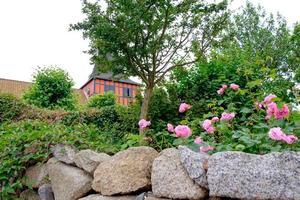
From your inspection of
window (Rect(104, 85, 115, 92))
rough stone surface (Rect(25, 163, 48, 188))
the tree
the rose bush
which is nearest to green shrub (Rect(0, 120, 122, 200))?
rough stone surface (Rect(25, 163, 48, 188))

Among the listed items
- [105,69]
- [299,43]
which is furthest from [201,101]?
[299,43]

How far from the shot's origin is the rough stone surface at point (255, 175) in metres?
1.30

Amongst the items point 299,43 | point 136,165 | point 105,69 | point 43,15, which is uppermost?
point 299,43

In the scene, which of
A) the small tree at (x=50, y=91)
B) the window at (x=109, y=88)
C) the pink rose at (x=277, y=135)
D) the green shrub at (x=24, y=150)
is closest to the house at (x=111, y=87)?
the window at (x=109, y=88)

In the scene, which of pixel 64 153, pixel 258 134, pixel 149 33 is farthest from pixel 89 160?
pixel 149 33

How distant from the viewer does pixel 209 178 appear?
4.88 feet

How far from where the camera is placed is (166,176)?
5.57ft

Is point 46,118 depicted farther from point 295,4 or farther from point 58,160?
point 295,4

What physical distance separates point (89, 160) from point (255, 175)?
1.18 meters

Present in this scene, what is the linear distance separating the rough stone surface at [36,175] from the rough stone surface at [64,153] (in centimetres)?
17

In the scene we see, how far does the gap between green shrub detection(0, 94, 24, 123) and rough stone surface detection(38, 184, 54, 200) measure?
217 inches

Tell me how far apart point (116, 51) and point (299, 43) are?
1023cm

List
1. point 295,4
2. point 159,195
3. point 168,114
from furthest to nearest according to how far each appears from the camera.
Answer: point 295,4 → point 168,114 → point 159,195

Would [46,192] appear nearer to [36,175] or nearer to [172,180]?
[36,175]
